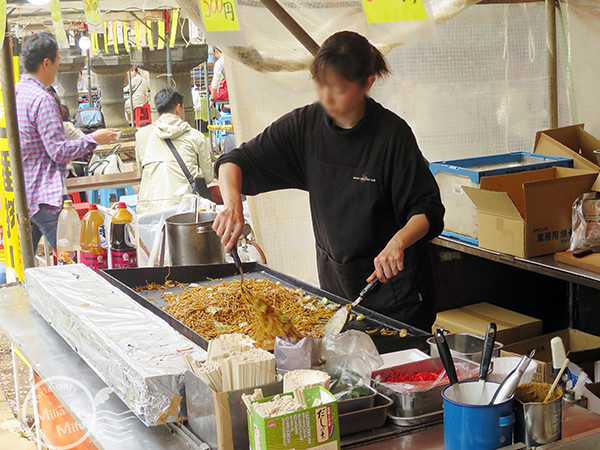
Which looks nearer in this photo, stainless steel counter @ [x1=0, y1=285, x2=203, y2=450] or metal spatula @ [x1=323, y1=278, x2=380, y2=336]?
stainless steel counter @ [x1=0, y1=285, x2=203, y2=450]

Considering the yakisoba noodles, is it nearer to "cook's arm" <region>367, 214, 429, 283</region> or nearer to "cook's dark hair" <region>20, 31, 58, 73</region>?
"cook's arm" <region>367, 214, 429, 283</region>

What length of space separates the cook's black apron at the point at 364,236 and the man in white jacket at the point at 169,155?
3.19 m

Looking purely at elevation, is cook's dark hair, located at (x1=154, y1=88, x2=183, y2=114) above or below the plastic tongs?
above

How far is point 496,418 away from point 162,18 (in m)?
9.89

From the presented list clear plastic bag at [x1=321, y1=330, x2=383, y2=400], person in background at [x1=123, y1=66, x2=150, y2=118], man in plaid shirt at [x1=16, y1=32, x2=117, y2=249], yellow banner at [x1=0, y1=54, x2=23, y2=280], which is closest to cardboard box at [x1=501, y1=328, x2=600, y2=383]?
clear plastic bag at [x1=321, y1=330, x2=383, y2=400]

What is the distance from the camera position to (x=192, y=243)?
3318 mm

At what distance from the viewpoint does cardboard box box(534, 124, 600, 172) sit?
400cm

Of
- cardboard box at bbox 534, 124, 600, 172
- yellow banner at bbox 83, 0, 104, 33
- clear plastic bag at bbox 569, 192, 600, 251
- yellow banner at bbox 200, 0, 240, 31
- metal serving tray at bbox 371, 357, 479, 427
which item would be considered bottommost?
metal serving tray at bbox 371, 357, 479, 427

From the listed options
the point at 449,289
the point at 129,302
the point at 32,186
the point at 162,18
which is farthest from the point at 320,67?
the point at 162,18

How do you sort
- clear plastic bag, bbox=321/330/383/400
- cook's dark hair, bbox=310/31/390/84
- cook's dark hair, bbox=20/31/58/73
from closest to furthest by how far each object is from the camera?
1. clear plastic bag, bbox=321/330/383/400
2. cook's dark hair, bbox=310/31/390/84
3. cook's dark hair, bbox=20/31/58/73

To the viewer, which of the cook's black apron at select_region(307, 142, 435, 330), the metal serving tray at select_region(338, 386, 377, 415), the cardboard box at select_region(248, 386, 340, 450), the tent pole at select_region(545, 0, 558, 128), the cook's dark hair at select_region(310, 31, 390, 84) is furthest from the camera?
the tent pole at select_region(545, 0, 558, 128)

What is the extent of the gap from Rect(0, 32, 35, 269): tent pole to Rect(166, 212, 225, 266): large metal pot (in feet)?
4.32

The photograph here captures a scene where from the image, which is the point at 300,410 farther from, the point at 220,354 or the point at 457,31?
the point at 457,31

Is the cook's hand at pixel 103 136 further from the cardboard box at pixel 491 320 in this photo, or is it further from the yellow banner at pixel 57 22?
the cardboard box at pixel 491 320
